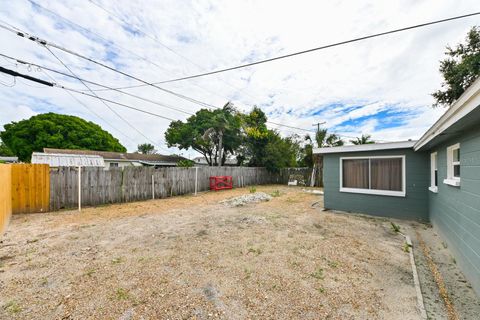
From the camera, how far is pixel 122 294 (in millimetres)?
2262

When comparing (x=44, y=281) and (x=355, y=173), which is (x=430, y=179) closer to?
(x=355, y=173)

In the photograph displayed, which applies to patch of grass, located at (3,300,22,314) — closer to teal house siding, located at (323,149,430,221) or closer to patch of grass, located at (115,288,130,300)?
patch of grass, located at (115,288,130,300)

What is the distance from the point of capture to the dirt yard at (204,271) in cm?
204

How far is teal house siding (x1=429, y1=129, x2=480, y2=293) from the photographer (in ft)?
7.97

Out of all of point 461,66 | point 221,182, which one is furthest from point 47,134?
point 461,66

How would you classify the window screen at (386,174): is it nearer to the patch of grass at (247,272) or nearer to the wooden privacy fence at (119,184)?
the patch of grass at (247,272)

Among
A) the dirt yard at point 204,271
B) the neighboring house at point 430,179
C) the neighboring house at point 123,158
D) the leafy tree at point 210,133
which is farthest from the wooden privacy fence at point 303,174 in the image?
the neighboring house at point 123,158

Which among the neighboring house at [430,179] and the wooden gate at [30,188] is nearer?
the neighboring house at [430,179]

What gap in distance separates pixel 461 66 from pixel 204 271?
13.5 meters

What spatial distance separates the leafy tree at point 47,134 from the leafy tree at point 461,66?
31.6m

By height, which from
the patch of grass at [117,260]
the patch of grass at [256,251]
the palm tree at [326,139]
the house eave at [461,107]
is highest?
the palm tree at [326,139]

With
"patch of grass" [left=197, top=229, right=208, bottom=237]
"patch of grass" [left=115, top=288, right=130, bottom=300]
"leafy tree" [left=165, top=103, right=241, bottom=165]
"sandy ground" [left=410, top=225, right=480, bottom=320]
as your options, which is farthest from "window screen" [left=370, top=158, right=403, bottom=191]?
"leafy tree" [left=165, top=103, right=241, bottom=165]

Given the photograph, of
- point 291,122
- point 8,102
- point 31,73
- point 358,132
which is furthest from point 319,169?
point 8,102

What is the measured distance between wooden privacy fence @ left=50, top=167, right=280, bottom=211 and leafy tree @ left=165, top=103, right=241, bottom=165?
688 centimetres
